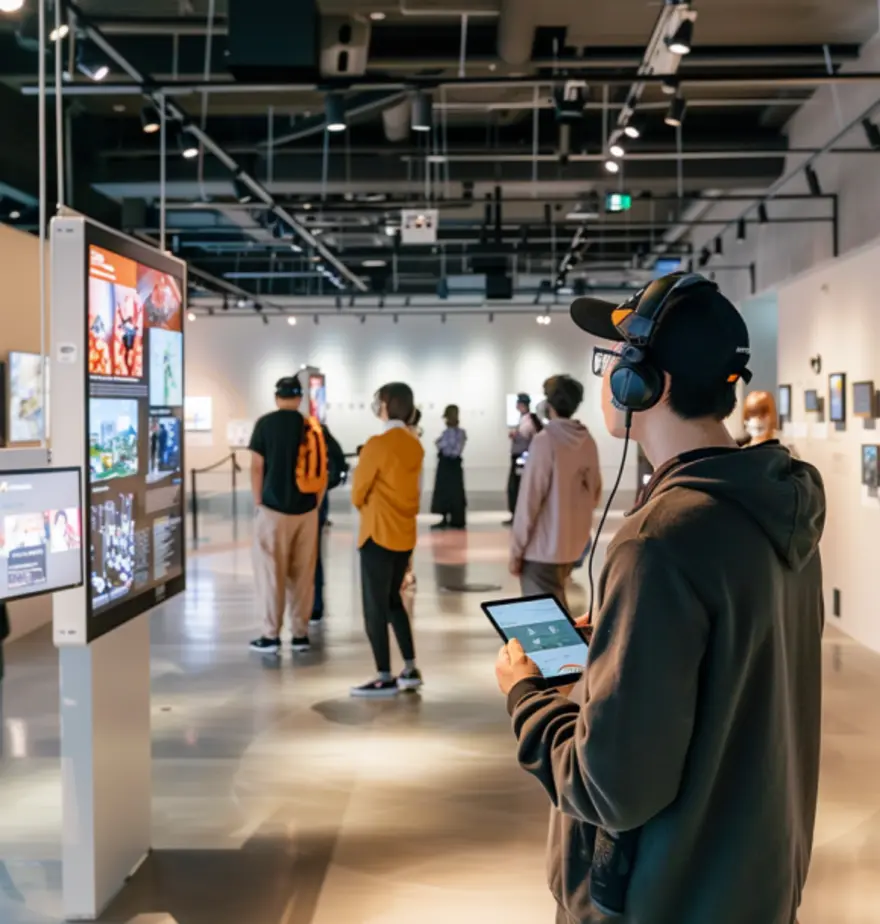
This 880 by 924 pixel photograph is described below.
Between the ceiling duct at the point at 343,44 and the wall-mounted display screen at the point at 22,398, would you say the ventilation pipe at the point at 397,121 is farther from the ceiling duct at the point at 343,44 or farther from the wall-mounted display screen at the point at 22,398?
the wall-mounted display screen at the point at 22,398

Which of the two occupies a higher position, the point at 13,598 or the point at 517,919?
the point at 13,598

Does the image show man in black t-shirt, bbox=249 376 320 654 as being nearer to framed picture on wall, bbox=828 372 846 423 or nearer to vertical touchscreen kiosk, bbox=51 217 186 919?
vertical touchscreen kiosk, bbox=51 217 186 919

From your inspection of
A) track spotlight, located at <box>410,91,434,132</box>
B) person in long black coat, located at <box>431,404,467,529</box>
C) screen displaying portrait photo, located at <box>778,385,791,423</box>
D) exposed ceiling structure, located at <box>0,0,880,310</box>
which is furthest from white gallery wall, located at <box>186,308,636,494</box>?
track spotlight, located at <box>410,91,434,132</box>

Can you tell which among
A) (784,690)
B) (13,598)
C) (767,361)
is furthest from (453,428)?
(784,690)

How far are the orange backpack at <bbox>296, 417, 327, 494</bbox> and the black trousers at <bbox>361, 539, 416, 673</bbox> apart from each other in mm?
1262

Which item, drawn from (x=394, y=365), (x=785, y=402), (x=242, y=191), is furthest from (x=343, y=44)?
(x=394, y=365)

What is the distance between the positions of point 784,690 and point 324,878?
8.95 ft

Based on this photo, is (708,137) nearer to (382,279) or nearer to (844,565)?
(844,565)

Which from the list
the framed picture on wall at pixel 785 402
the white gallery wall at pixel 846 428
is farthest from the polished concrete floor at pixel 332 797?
the framed picture on wall at pixel 785 402

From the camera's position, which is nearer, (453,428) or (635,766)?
(635,766)

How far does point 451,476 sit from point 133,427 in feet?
39.5

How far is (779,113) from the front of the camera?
11117 millimetres

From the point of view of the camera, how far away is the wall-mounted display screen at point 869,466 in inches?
300

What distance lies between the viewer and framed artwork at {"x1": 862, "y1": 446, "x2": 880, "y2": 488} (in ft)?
25.0
